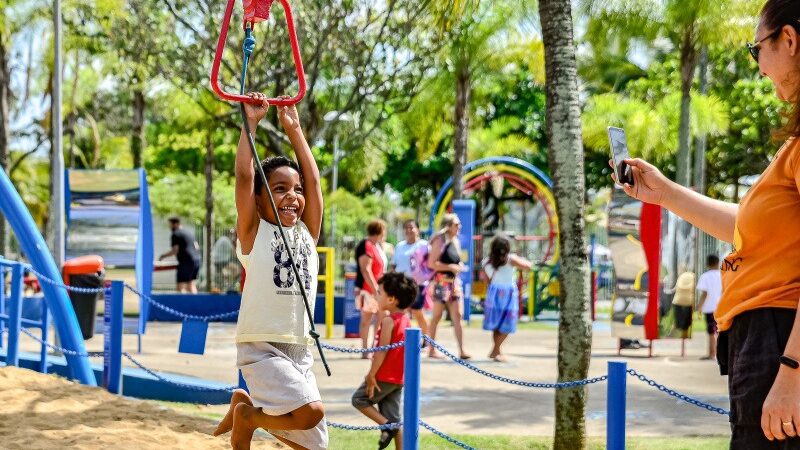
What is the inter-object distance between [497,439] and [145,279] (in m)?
9.17

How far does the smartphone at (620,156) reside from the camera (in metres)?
3.17

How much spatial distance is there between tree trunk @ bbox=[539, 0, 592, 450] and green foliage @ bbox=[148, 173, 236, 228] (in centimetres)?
3190

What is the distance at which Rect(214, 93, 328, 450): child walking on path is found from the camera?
15.3ft

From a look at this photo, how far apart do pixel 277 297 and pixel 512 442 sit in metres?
3.19

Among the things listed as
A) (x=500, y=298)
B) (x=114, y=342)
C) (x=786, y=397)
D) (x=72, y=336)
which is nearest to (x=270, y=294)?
(x=786, y=397)

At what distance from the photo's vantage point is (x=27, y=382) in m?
8.05

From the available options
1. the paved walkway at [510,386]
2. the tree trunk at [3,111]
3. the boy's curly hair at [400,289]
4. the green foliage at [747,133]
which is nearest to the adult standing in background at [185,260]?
the paved walkway at [510,386]

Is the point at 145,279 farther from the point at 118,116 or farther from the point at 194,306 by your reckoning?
the point at 118,116

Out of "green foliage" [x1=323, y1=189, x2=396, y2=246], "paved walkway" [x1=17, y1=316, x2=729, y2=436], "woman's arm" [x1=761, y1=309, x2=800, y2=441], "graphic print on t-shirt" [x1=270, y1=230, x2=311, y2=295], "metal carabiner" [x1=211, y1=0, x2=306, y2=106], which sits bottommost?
"paved walkway" [x1=17, y1=316, x2=729, y2=436]

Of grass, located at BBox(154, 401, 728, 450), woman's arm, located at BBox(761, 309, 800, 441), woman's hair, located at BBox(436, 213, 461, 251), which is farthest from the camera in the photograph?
woman's hair, located at BBox(436, 213, 461, 251)

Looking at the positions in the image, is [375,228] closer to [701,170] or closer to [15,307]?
[15,307]

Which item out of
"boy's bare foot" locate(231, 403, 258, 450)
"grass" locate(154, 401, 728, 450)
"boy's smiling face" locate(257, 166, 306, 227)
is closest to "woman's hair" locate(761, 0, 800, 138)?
"boy's smiling face" locate(257, 166, 306, 227)

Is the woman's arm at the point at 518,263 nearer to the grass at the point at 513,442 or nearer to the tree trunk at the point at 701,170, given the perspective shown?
the grass at the point at 513,442

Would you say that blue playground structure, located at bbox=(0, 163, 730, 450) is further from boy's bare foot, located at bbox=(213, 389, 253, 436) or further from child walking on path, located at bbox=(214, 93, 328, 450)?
child walking on path, located at bbox=(214, 93, 328, 450)
